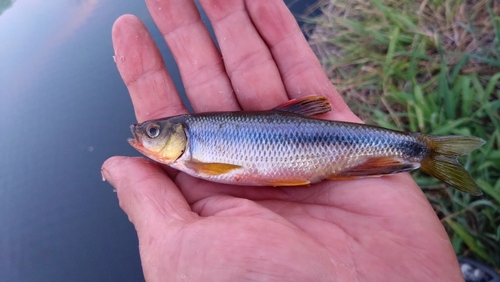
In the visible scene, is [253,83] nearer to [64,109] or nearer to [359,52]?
[359,52]

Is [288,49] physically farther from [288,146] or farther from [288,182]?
[288,182]

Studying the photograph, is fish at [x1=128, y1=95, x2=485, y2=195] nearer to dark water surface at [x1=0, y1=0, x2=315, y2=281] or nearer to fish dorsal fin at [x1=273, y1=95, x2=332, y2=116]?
fish dorsal fin at [x1=273, y1=95, x2=332, y2=116]

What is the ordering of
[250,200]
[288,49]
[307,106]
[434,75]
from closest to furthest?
[250,200]
[307,106]
[288,49]
[434,75]

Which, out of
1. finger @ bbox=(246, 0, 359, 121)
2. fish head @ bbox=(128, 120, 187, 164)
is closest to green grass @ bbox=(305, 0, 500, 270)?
finger @ bbox=(246, 0, 359, 121)

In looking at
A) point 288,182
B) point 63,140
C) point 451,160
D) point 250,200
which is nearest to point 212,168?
point 250,200

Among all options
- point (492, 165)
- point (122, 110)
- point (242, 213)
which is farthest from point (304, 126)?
point (122, 110)
